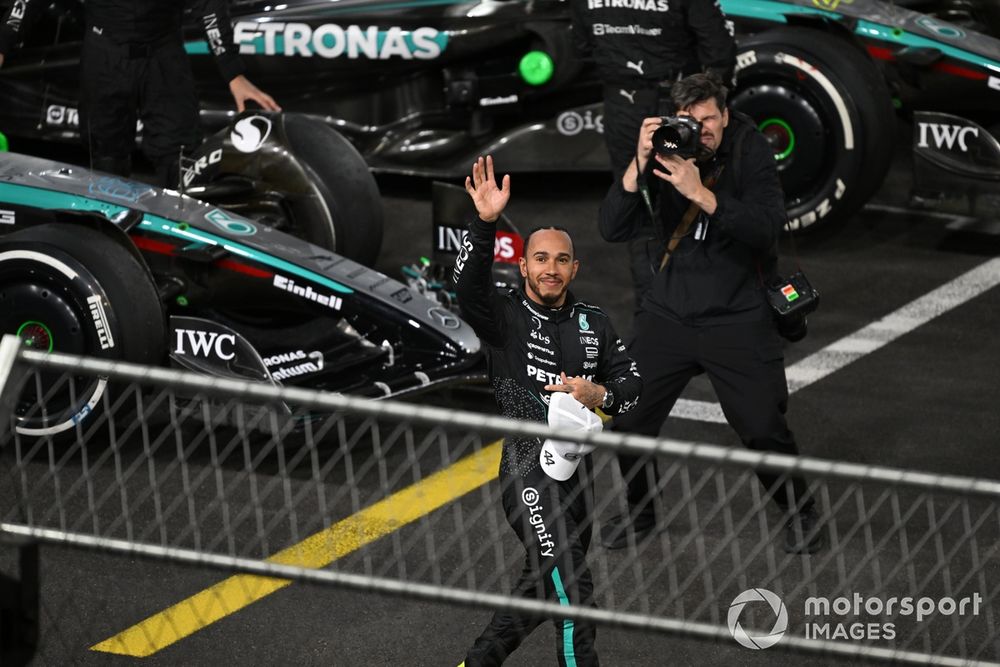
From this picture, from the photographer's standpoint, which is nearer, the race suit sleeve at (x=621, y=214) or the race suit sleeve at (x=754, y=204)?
the race suit sleeve at (x=754, y=204)

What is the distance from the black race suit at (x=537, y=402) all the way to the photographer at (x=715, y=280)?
780 mm

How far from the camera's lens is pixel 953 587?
518cm

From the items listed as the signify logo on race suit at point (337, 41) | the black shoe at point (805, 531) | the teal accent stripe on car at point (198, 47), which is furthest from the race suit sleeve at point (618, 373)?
the teal accent stripe on car at point (198, 47)

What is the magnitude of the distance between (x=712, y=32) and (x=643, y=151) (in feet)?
7.56

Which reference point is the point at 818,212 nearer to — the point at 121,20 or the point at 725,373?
the point at 725,373

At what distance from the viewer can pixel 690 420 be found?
6.59 m

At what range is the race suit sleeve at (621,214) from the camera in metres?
5.17

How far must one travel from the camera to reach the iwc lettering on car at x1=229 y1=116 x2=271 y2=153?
7.14m

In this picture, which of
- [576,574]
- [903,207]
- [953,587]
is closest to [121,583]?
[576,574]

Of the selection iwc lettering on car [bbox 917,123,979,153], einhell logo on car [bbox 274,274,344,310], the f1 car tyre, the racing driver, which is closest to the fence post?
the racing driver

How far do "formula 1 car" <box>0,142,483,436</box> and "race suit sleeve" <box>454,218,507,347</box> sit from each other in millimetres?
1710

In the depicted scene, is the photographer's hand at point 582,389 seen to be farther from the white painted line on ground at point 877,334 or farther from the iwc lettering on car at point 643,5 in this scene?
the iwc lettering on car at point 643,5

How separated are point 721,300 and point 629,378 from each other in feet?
2.89

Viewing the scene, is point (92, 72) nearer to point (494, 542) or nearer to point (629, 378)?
point (494, 542)
